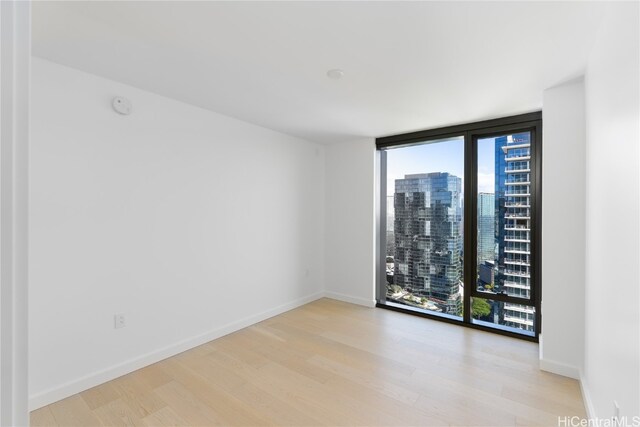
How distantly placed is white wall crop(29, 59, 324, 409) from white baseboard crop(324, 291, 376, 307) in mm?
990

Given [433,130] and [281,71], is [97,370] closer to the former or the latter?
[281,71]

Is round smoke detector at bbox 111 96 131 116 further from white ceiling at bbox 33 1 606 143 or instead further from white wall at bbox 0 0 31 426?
white wall at bbox 0 0 31 426

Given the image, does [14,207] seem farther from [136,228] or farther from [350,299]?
[350,299]

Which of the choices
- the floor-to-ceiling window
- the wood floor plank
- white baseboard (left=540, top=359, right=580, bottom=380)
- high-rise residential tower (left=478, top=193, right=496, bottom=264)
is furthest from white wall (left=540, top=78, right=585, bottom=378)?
the wood floor plank

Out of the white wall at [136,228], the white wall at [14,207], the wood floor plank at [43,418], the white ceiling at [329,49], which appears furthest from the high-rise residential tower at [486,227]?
the wood floor plank at [43,418]

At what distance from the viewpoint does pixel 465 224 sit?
3473mm

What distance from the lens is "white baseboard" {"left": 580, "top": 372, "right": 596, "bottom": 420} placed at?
1898 mm

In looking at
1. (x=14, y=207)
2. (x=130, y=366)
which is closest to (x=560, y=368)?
(x=14, y=207)

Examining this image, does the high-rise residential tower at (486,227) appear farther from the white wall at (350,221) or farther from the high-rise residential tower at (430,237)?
the white wall at (350,221)

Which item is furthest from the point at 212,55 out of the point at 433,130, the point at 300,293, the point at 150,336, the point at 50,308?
the point at 300,293

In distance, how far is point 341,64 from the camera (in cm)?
211

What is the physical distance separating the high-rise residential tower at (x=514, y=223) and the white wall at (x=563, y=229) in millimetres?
679

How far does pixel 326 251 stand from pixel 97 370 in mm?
2999

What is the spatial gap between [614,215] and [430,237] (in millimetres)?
2345
